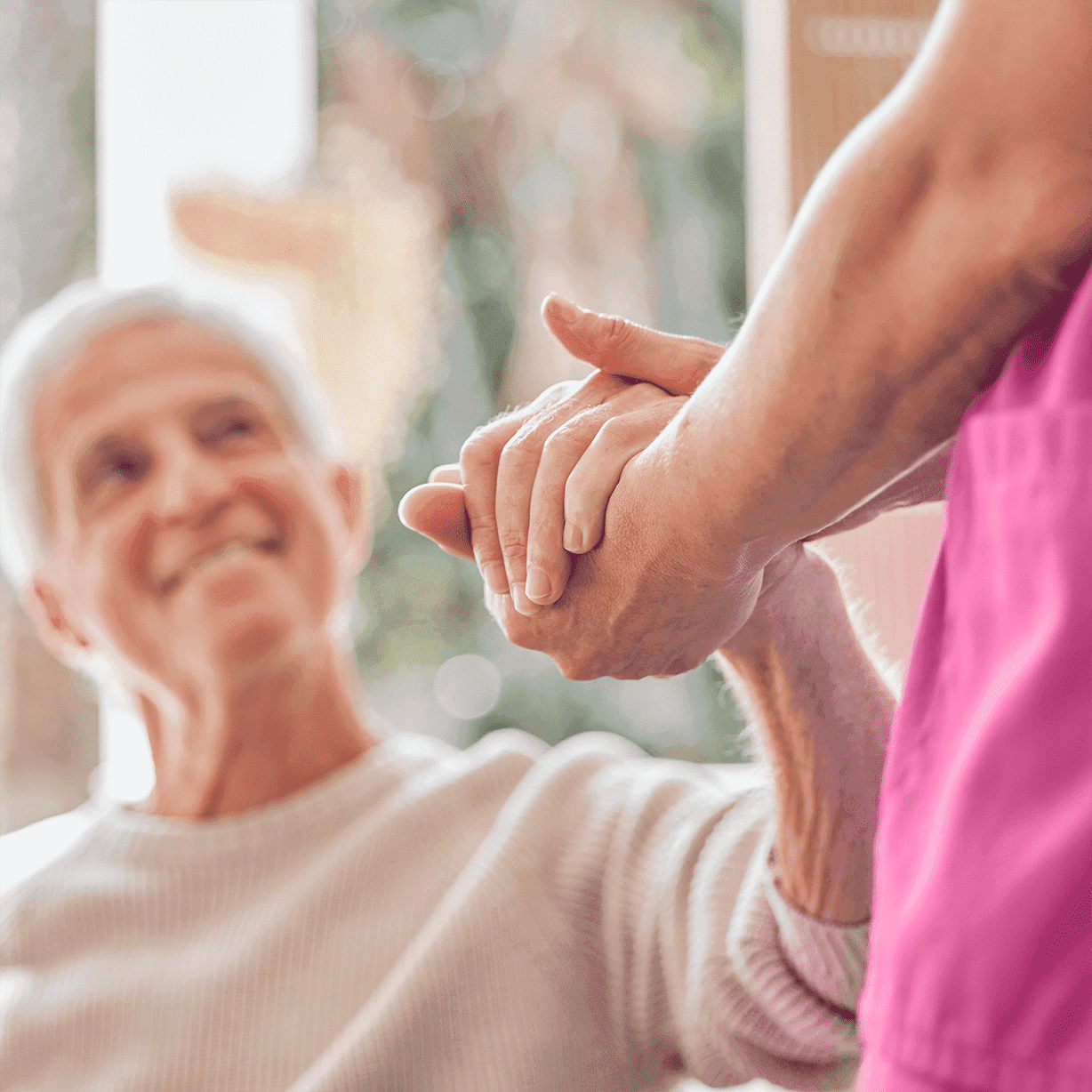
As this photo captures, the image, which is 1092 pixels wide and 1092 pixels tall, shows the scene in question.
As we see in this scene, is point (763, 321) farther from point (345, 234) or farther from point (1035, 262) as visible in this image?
point (345, 234)

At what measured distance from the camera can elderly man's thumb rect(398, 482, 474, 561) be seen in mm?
630

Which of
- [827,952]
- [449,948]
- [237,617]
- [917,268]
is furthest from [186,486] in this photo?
[917,268]

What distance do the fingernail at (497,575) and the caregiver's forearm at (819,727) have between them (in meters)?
0.19

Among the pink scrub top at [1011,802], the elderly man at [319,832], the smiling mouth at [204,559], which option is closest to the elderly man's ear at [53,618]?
the elderly man at [319,832]

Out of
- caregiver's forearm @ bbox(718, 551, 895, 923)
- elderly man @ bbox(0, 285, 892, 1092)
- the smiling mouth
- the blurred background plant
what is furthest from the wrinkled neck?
the blurred background plant

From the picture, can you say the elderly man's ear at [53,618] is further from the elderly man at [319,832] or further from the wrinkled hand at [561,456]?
the wrinkled hand at [561,456]

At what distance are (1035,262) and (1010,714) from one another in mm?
140

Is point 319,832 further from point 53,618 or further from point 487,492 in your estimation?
point 487,492

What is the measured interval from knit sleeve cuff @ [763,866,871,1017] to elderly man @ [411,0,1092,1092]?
0.43 metres

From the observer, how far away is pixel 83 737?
203 centimetres

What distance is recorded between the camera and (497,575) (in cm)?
62

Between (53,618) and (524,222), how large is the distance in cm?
114

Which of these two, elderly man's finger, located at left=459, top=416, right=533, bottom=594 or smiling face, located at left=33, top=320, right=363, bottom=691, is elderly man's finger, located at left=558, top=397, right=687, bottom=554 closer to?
elderly man's finger, located at left=459, top=416, right=533, bottom=594

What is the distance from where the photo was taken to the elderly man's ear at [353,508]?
1.33m
